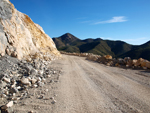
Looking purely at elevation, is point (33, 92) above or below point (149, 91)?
above

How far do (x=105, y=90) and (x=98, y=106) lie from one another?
4.11 feet

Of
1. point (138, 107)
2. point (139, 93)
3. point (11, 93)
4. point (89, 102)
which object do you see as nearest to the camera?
point (138, 107)

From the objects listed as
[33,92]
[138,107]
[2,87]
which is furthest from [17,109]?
[138,107]

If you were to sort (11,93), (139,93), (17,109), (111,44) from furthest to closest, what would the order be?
(111,44)
(139,93)
(11,93)
(17,109)

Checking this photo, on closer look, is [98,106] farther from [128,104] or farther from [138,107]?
[138,107]

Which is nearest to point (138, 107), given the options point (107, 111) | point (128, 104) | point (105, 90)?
point (128, 104)

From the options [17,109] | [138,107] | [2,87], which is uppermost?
[2,87]

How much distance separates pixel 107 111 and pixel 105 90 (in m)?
1.39

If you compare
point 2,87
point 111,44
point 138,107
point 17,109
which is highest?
point 111,44

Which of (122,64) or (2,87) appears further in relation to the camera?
(122,64)

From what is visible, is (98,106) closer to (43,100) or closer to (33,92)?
(43,100)

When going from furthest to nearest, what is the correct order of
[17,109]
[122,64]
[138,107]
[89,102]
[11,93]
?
[122,64] → [11,93] → [89,102] → [138,107] → [17,109]

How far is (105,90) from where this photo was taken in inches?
Result: 162

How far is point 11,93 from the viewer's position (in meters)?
3.48
